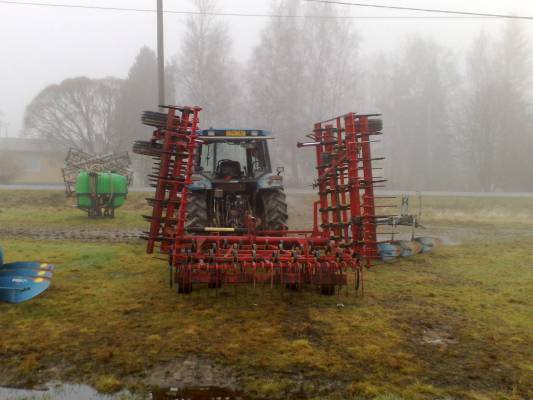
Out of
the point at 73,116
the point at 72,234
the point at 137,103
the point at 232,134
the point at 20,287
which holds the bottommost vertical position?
the point at 20,287

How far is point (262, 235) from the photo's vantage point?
701cm

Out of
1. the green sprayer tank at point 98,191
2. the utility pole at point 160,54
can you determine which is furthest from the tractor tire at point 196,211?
the utility pole at point 160,54

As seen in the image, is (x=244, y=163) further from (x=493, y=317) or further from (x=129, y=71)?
(x=129, y=71)

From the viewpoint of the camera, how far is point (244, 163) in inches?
332

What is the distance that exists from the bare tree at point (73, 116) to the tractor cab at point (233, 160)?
95.4ft

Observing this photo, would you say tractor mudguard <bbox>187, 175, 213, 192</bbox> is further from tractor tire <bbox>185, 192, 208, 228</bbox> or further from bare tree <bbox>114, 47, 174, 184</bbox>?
bare tree <bbox>114, 47, 174, 184</bbox>

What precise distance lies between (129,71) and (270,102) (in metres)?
15.0

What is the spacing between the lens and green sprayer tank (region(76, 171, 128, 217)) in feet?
44.8

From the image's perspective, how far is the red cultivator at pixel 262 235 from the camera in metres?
5.14

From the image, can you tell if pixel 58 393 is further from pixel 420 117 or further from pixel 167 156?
pixel 420 117

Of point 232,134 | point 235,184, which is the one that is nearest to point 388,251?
point 235,184

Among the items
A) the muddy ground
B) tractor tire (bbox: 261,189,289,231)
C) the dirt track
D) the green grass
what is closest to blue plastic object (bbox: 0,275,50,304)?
the green grass

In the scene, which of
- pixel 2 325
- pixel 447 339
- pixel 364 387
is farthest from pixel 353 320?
pixel 2 325

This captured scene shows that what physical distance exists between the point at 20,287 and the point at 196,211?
114 inches
